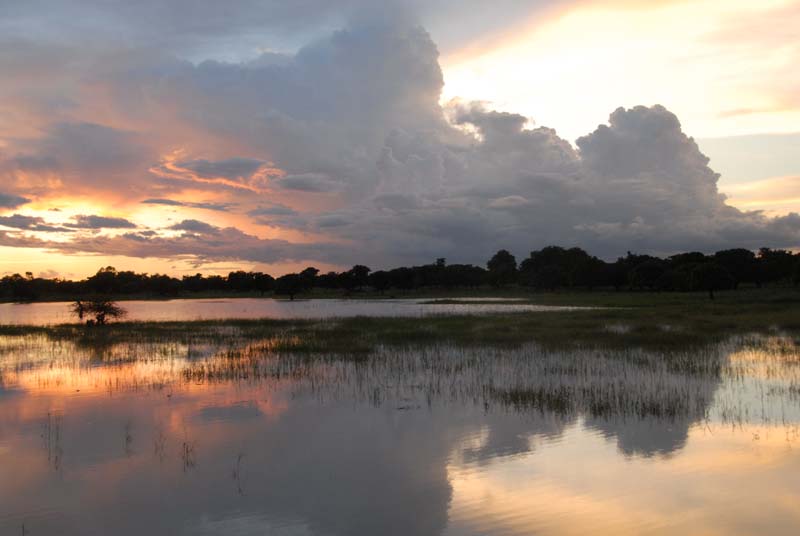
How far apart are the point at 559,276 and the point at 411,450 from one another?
12978 centimetres

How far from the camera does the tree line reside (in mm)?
106562

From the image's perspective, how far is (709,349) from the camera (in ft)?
93.1

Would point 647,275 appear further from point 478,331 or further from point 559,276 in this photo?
point 478,331

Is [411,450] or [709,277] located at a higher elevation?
[709,277]

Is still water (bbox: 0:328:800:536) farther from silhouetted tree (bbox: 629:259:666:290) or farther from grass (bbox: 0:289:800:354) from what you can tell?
silhouetted tree (bbox: 629:259:666:290)

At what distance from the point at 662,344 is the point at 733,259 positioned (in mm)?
114495

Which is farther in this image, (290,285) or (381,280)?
(381,280)

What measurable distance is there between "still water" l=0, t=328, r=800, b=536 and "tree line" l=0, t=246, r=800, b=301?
63409mm

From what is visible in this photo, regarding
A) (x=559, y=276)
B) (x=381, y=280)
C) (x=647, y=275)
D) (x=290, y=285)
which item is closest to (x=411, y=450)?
(x=647, y=275)

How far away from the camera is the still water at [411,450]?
32.0 ft

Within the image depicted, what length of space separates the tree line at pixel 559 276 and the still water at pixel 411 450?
208ft

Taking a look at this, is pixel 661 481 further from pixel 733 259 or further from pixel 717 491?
pixel 733 259

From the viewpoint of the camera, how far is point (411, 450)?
44.4ft

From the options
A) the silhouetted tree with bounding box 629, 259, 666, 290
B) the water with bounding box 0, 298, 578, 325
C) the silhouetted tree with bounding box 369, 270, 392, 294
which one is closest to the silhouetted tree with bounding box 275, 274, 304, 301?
the silhouetted tree with bounding box 369, 270, 392, 294
